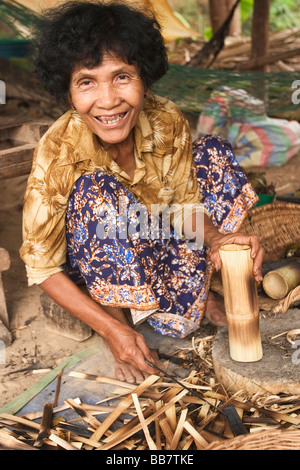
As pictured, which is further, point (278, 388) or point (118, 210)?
point (118, 210)

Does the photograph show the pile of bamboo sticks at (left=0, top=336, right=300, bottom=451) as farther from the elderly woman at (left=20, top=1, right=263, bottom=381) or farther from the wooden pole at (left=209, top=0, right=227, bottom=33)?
the wooden pole at (left=209, top=0, right=227, bottom=33)

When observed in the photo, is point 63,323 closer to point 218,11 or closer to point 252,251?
point 252,251

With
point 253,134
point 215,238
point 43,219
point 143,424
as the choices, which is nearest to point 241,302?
point 215,238

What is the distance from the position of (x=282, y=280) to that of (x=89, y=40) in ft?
4.22

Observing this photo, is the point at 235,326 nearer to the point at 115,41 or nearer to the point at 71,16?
the point at 115,41

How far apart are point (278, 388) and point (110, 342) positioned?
58 centimetres

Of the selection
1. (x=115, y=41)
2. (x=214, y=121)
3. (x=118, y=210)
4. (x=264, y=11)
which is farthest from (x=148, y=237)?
(x=264, y=11)

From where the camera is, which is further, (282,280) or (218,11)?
(218,11)

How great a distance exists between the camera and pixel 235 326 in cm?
190

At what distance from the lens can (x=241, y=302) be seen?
1.86 m

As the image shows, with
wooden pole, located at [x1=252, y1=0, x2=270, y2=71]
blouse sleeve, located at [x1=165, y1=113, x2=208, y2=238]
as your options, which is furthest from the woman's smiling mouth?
wooden pole, located at [x1=252, y1=0, x2=270, y2=71]

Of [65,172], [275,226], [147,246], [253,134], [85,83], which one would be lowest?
[275,226]

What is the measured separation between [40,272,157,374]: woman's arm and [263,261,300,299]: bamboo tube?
2.40 feet

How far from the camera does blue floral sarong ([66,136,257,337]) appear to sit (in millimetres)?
2043
